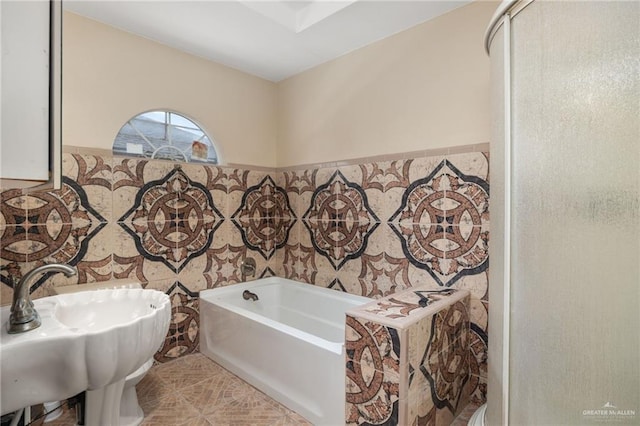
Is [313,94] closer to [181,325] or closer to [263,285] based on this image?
[263,285]

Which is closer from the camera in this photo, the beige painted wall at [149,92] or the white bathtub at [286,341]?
the white bathtub at [286,341]

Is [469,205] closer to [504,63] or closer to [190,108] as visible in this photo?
[504,63]

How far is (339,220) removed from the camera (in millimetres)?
2521

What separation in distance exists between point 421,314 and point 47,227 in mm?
2190

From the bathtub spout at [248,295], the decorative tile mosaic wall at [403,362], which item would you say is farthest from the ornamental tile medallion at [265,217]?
the decorative tile mosaic wall at [403,362]

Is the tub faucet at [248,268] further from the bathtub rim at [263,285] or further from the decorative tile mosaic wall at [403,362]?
the decorative tile mosaic wall at [403,362]

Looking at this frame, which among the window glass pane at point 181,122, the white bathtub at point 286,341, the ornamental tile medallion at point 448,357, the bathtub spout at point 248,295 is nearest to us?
the ornamental tile medallion at point 448,357

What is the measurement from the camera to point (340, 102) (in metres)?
2.55

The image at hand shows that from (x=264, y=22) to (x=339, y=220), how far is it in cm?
155

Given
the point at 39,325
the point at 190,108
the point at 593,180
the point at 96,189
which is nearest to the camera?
the point at 593,180

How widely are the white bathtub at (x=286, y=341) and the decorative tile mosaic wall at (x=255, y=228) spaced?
0.15 meters

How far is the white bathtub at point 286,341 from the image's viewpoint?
161 cm

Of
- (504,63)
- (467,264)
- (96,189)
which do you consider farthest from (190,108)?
(467,264)

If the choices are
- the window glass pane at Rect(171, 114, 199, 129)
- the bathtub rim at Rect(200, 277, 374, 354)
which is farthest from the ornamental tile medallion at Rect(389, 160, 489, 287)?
the window glass pane at Rect(171, 114, 199, 129)
